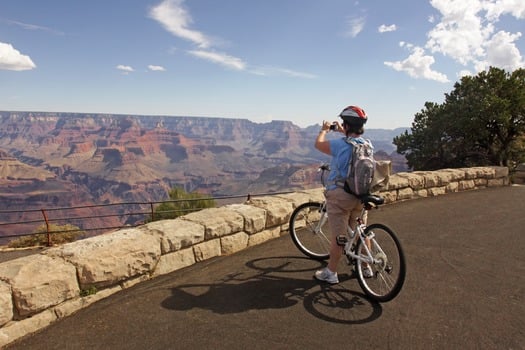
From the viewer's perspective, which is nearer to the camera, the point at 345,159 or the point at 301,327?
the point at 301,327

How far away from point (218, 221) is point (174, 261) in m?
0.91

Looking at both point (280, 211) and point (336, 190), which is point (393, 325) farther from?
point (280, 211)

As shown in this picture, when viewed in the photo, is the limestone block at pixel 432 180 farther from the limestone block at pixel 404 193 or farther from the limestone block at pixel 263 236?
the limestone block at pixel 263 236

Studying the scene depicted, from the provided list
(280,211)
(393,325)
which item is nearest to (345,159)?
(393,325)

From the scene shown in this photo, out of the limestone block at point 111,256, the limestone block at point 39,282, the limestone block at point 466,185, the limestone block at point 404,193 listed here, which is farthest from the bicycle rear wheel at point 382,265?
the limestone block at point 466,185

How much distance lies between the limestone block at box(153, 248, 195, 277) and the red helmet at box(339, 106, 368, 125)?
2.80 m

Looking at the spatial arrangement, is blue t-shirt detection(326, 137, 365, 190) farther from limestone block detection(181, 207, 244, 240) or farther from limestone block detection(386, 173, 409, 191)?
limestone block detection(386, 173, 409, 191)

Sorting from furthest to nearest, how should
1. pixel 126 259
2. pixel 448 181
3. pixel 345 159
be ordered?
pixel 448 181 < pixel 126 259 < pixel 345 159

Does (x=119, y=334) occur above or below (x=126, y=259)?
below

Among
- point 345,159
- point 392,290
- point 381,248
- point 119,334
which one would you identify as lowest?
point 119,334

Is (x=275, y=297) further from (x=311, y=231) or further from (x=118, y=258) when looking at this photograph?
(x=118, y=258)

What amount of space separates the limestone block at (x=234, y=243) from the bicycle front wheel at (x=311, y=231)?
78 centimetres

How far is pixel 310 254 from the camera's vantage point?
5195 mm

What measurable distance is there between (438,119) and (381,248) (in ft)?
78.8
